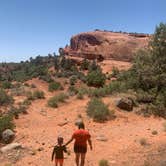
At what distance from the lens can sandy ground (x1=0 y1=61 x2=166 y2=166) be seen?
11.9m

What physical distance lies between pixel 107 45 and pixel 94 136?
32912 mm

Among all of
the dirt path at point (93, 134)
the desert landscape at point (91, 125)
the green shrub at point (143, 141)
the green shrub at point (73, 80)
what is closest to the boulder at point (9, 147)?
the desert landscape at point (91, 125)

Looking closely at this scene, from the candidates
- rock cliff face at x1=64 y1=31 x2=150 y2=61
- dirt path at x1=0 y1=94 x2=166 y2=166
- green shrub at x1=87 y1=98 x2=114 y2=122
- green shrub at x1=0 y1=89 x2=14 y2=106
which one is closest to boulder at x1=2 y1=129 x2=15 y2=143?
dirt path at x1=0 y1=94 x2=166 y2=166

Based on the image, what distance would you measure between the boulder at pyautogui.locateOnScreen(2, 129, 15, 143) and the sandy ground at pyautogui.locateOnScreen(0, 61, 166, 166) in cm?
40

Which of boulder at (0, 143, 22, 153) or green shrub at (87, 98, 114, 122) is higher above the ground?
green shrub at (87, 98, 114, 122)

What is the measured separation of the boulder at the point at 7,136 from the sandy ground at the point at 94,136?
0.40 m

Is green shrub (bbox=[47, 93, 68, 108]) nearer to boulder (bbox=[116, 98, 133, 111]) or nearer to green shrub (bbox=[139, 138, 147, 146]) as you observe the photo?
boulder (bbox=[116, 98, 133, 111])

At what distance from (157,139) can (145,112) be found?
5.51 m

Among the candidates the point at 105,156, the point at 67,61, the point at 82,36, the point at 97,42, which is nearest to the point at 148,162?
the point at 105,156

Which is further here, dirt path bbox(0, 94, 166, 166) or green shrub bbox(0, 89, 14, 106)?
green shrub bbox(0, 89, 14, 106)

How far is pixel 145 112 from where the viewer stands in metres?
19.6

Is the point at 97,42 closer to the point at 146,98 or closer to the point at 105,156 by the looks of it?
the point at 146,98

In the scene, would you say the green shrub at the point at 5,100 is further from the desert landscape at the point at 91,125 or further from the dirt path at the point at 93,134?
the dirt path at the point at 93,134

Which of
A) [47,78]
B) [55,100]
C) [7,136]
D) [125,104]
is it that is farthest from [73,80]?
[7,136]
